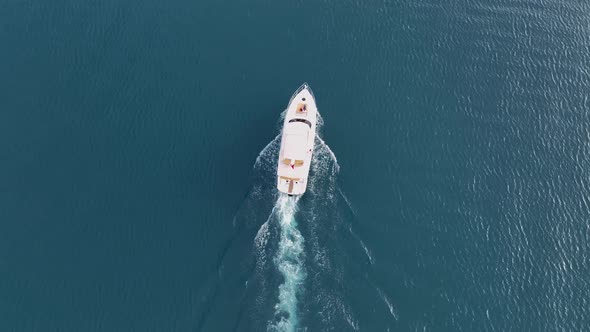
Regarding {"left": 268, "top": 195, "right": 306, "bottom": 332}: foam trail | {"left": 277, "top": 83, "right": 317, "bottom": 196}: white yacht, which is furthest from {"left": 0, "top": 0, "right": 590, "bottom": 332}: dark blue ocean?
{"left": 277, "top": 83, "right": 317, "bottom": 196}: white yacht

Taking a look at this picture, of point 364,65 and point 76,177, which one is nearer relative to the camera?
point 76,177

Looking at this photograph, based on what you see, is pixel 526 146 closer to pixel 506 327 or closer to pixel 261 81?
pixel 506 327

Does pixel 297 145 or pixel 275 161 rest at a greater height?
pixel 297 145

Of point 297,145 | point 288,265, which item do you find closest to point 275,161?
point 297,145

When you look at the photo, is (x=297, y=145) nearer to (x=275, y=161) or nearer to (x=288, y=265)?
(x=275, y=161)

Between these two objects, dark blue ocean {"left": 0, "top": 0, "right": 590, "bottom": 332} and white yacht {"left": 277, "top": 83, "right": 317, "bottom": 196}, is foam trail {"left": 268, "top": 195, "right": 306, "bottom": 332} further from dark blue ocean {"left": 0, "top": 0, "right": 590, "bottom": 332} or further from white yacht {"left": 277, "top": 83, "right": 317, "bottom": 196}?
white yacht {"left": 277, "top": 83, "right": 317, "bottom": 196}

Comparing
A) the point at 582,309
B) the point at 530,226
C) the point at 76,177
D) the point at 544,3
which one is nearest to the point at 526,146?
the point at 530,226

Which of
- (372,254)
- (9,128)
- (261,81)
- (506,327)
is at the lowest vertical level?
(506,327)
